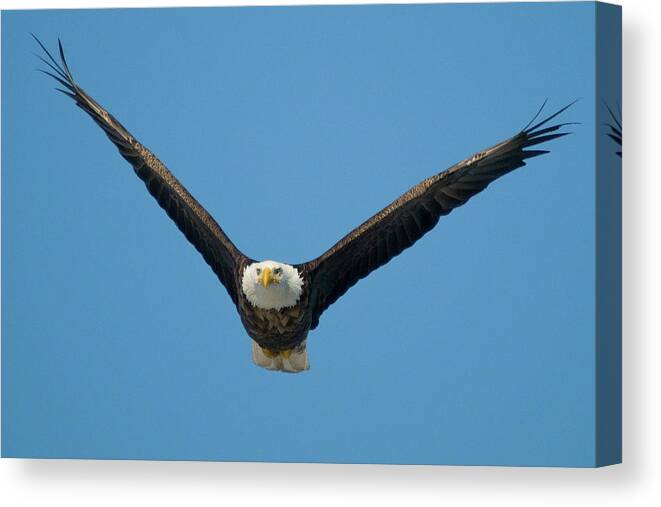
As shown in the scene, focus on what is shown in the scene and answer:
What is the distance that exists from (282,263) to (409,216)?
0.77m

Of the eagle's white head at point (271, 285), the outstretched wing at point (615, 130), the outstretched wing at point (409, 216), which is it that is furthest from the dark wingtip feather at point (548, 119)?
the eagle's white head at point (271, 285)

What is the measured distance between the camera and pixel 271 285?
952 centimetres

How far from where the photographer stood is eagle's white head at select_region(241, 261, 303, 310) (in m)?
9.41

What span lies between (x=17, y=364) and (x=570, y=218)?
10.8 feet

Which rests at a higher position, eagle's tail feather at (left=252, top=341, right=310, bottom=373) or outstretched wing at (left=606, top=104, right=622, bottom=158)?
outstretched wing at (left=606, top=104, right=622, bottom=158)

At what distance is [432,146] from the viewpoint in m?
9.23

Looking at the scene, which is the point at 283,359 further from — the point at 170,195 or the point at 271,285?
the point at 170,195

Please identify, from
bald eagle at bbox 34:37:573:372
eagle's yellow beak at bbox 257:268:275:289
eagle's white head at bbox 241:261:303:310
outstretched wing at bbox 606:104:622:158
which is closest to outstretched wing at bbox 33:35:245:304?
bald eagle at bbox 34:37:573:372

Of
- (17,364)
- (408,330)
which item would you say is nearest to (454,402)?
(408,330)

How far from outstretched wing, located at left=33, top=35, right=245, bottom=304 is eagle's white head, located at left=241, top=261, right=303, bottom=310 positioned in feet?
0.41

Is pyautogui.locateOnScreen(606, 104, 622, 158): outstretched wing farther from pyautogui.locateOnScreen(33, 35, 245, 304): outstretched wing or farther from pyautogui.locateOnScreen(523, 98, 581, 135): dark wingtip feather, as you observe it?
pyautogui.locateOnScreen(33, 35, 245, 304): outstretched wing

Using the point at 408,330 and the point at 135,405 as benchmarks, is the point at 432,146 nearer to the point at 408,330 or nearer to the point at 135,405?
the point at 408,330

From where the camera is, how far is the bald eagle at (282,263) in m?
9.20

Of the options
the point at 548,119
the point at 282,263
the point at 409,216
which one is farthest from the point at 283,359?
the point at 548,119
